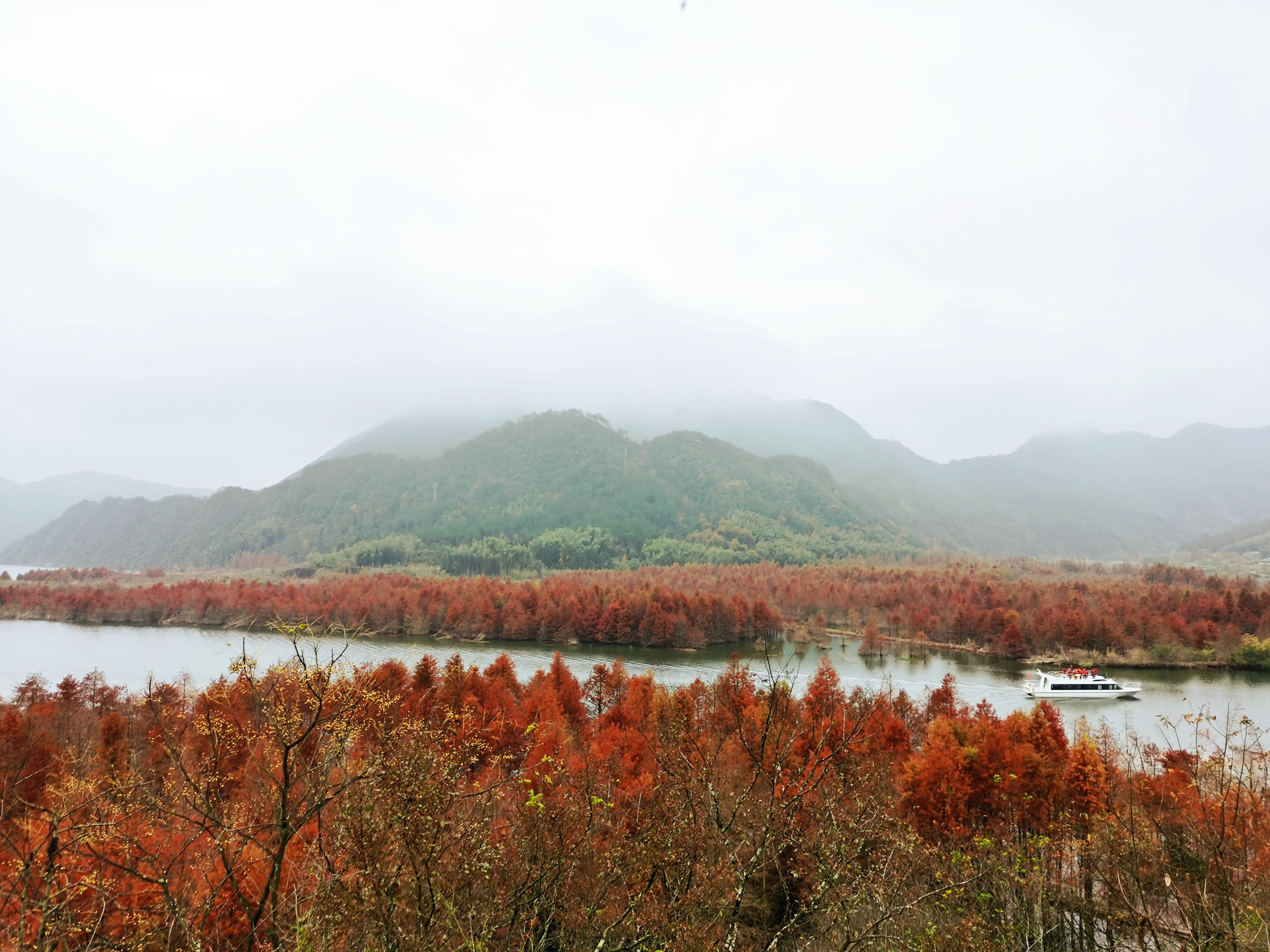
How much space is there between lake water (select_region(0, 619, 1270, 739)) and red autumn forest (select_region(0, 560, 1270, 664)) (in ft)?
7.58

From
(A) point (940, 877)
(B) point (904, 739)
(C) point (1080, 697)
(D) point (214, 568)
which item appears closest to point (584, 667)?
(B) point (904, 739)

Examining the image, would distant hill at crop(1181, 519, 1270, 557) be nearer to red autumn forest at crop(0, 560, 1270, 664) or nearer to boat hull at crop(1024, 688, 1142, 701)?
red autumn forest at crop(0, 560, 1270, 664)

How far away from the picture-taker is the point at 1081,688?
38.3 meters

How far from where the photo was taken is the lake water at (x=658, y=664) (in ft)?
121

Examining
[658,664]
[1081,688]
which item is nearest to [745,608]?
[658,664]

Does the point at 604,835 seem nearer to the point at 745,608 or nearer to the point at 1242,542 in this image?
the point at 745,608

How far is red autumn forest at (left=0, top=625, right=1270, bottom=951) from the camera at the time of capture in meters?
4.20

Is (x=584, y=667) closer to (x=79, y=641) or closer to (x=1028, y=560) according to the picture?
(x=79, y=641)

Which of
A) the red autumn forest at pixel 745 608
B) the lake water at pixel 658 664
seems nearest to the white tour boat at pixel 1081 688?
the lake water at pixel 658 664

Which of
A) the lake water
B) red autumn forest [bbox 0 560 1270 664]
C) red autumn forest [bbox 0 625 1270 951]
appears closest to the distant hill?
red autumn forest [bbox 0 560 1270 664]

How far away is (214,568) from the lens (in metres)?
163

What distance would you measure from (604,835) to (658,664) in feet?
138

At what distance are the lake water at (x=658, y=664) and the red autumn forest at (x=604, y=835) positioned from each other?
16.0 metres

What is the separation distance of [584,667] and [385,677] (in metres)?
25.8
